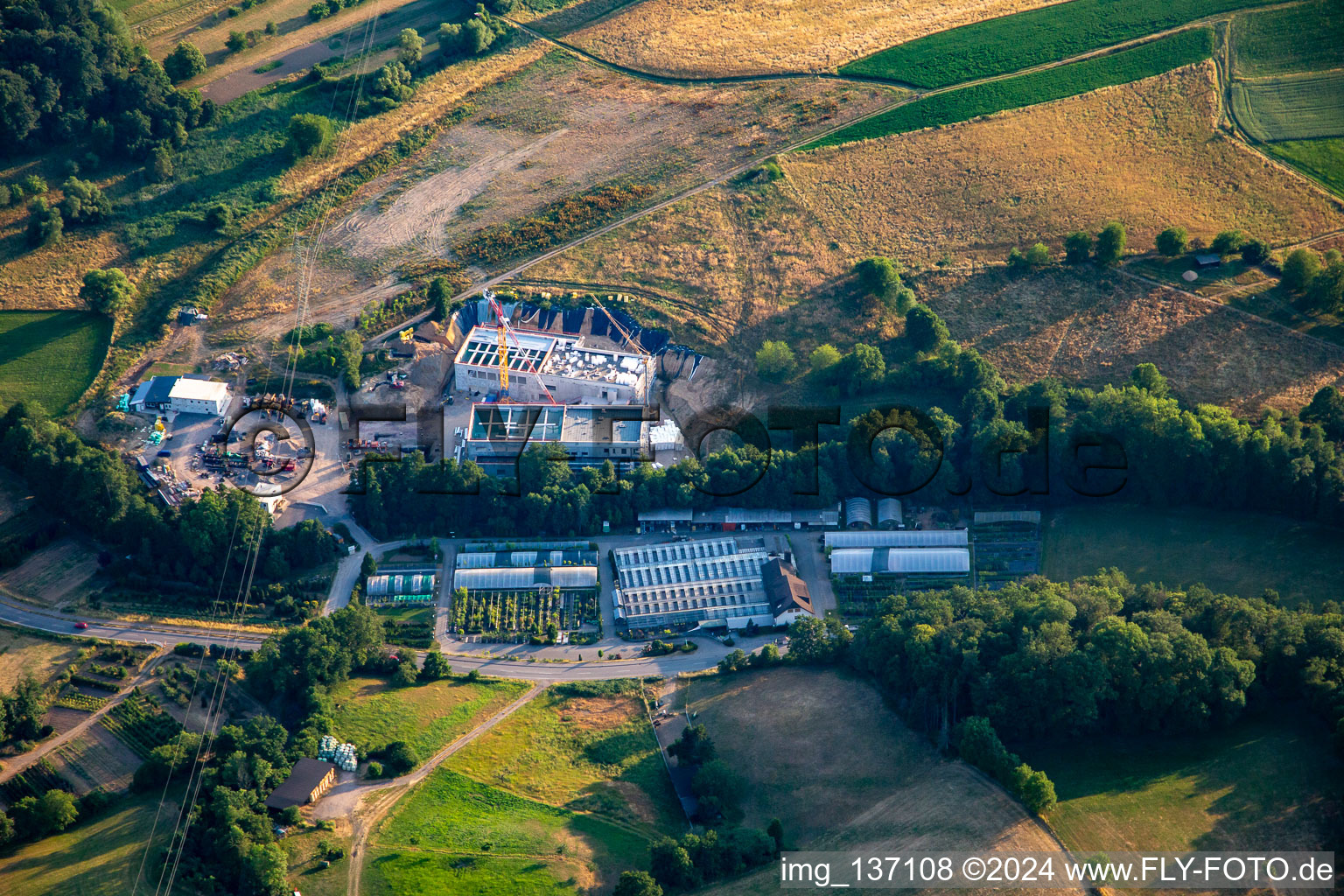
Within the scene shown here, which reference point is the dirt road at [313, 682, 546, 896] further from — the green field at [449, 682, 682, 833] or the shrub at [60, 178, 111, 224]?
the shrub at [60, 178, 111, 224]

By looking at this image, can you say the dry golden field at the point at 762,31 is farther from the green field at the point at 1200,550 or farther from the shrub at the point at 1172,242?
the green field at the point at 1200,550

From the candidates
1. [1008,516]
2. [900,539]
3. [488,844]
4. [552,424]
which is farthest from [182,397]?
[1008,516]

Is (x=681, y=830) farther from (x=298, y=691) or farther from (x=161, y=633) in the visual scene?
(x=161, y=633)

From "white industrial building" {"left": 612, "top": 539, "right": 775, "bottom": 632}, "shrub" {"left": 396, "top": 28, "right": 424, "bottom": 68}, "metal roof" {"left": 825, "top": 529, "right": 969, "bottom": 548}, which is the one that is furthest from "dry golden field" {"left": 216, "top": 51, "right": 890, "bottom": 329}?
"metal roof" {"left": 825, "top": 529, "right": 969, "bottom": 548}

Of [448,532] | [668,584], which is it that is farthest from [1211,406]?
[448,532]

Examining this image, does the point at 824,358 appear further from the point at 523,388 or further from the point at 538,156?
the point at 538,156
